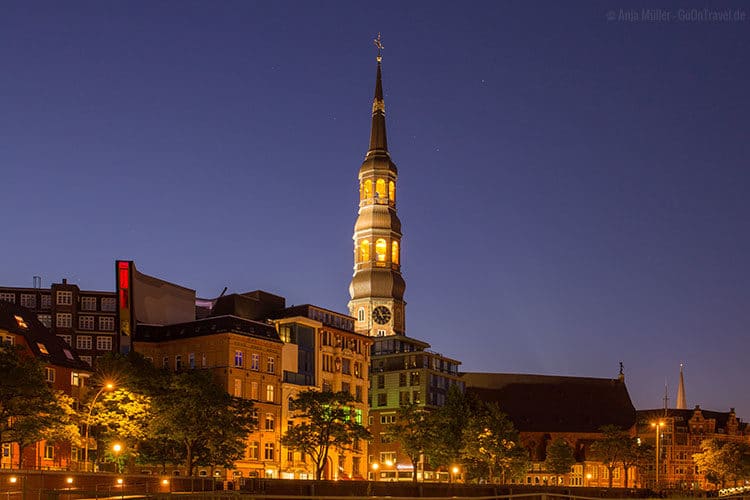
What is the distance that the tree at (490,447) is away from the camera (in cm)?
12319

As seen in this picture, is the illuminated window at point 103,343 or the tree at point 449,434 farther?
the illuminated window at point 103,343

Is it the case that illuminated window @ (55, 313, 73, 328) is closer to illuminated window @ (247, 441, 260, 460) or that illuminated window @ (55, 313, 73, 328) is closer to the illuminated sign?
the illuminated sign

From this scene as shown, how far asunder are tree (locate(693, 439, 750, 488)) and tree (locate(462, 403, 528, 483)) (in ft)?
173

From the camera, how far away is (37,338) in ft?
341

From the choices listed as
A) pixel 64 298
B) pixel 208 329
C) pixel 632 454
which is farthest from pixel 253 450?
pixel 632 454

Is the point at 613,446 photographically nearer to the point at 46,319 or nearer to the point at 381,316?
the point at 381,316

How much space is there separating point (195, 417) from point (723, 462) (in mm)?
101927

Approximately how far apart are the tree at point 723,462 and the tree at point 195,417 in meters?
96.0

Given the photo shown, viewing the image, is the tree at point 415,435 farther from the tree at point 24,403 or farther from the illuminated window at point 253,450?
the tree at point 24,403

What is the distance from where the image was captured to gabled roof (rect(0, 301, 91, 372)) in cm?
9900

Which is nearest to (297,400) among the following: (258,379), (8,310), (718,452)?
(258,379)

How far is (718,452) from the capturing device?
561ft

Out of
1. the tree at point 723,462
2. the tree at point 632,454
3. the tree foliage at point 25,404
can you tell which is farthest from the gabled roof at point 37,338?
the tree at point 723,462

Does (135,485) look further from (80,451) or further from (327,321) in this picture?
(327,321)
